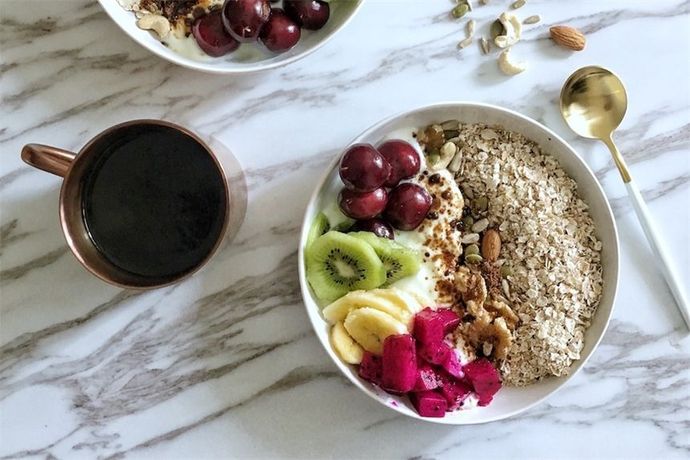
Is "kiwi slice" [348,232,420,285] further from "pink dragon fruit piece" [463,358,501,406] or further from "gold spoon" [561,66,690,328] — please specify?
"gold spoon" [561,66,690,328]

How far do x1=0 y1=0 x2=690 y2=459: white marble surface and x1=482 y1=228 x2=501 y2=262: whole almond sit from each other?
0.20 metres

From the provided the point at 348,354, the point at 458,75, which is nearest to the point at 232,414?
the point at 348,354

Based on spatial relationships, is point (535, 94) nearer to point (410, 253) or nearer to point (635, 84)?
point (635, 84)

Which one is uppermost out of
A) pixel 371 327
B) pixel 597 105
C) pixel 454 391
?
pixel 597 105

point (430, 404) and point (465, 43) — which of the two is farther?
point (465, 43)

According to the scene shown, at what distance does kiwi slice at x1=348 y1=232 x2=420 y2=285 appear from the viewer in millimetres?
970

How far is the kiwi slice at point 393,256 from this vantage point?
97 centimetres

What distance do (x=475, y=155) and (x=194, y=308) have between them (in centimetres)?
46

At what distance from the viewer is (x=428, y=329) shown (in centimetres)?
95

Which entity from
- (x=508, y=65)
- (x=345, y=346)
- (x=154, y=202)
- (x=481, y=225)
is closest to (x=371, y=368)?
(x=345, y=346)

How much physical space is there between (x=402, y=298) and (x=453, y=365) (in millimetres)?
113

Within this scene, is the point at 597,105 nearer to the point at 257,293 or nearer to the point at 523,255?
the point at 523,255

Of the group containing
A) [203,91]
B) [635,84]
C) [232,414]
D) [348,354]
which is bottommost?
[232,414]

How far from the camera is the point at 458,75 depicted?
1.09 metres
